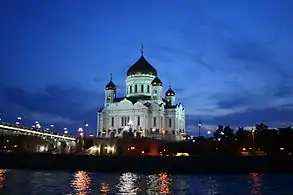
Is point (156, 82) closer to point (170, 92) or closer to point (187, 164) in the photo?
point (170, 92)

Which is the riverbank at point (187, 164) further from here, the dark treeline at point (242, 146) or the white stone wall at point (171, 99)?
the white stone wall at point (171, 99)

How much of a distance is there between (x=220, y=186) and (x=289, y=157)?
874 inches

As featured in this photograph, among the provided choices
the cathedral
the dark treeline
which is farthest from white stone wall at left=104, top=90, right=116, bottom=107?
the dark treeline

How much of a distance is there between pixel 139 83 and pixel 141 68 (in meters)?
3.63

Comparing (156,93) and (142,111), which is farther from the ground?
(156,93)

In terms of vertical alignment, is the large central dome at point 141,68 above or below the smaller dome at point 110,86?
above

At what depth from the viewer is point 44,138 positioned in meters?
106

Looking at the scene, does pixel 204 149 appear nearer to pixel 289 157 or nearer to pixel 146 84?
pixel 289 157

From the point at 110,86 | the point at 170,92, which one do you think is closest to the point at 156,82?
the point at 170,92

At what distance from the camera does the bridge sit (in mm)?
87750

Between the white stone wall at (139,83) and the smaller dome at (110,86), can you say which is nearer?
the white stone wall at (139,83)

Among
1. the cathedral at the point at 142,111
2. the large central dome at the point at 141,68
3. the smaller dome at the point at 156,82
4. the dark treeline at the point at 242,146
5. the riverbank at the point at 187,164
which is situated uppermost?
the large central dome at the point at 141,68

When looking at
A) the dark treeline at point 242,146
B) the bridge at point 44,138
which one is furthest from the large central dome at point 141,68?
the dark treeline at point 242,146

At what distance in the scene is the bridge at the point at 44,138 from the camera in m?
87.8
